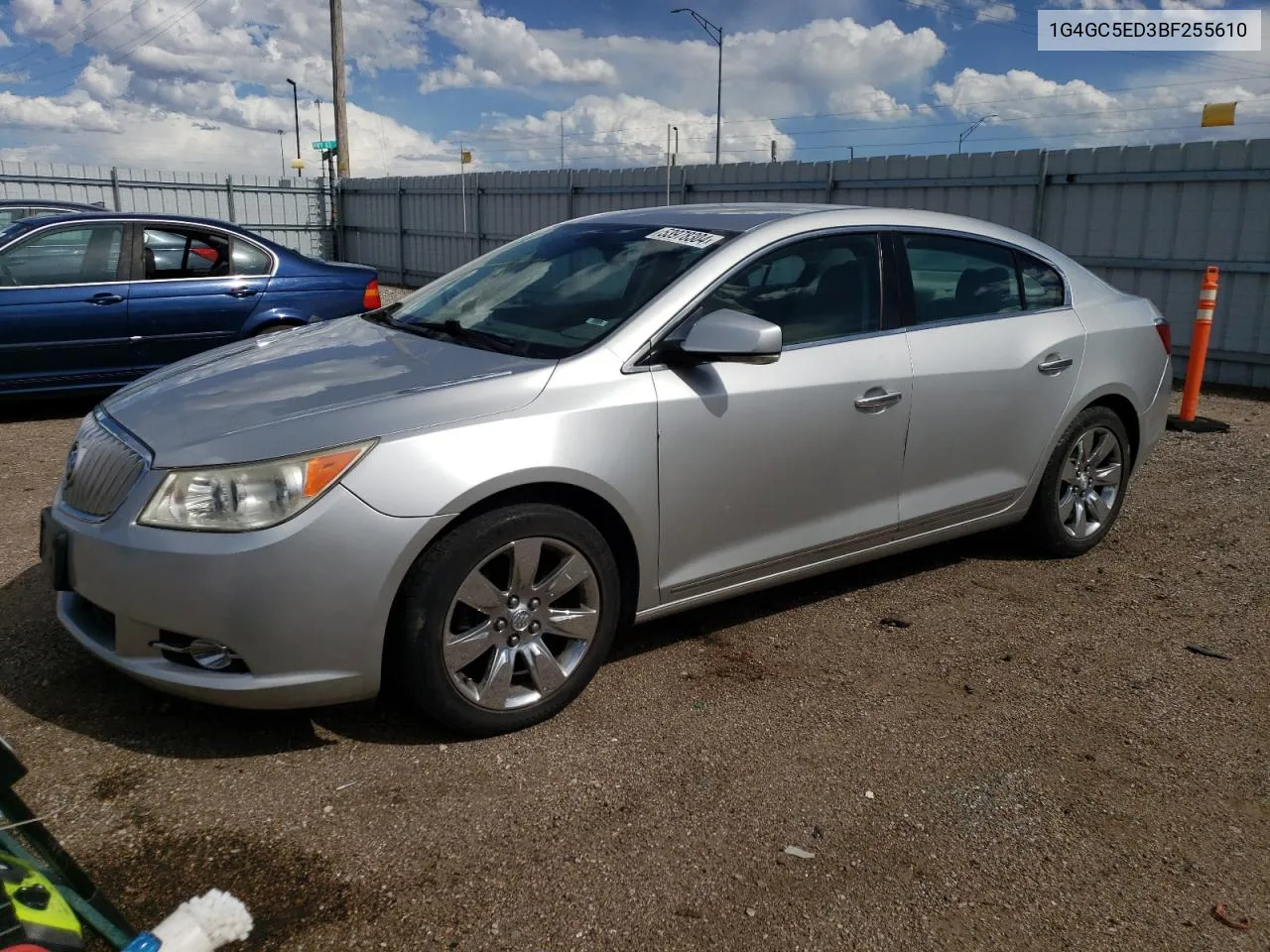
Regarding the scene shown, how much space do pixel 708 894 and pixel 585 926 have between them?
31cm

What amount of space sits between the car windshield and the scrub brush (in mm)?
1796

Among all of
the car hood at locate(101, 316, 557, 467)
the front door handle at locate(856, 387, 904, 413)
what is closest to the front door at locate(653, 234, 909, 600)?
the front door handle at locate(856, 387, 904, 413)

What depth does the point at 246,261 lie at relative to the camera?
792cm

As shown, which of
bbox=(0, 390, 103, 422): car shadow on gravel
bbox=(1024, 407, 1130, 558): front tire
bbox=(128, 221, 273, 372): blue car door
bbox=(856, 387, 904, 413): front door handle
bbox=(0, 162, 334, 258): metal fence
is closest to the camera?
bbox=(856, 387, 904, 413): front door handle

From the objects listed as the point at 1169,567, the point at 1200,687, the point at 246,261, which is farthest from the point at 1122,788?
the point at 246,261

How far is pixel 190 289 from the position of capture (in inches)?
303

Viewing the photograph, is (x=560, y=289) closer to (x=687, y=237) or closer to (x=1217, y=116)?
(x=687, y=237)

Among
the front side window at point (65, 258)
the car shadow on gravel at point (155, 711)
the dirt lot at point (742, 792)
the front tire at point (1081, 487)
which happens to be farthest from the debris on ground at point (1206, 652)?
the front side window at point (65, 258)

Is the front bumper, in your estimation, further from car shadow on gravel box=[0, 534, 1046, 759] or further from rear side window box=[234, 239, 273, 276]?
rear side window box=[234, 239, 273, 276]

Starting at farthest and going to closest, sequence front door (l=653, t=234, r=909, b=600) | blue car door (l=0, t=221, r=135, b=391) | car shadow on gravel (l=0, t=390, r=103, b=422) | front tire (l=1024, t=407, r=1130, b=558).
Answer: car shadow on gravel (l=0, t=390, r=103, b=422), blue car door (l=0, t=221, r=135, b=391), front tire (l=1024, t=407, r=1130, b=558), front door (l=653, t=234, r=909, b=600)

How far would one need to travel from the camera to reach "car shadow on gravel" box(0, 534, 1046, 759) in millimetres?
3133

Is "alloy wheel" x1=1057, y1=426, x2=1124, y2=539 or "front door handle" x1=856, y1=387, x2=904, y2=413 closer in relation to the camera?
"front door handle" x1=856, y1=387, x2=904, y2=413

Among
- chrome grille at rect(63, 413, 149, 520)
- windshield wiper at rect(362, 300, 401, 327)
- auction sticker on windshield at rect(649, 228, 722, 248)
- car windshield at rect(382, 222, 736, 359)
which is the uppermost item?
auction sticker on windshield at rect(649, 228, 722, 248)

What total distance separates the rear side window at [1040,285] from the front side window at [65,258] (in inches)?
241
